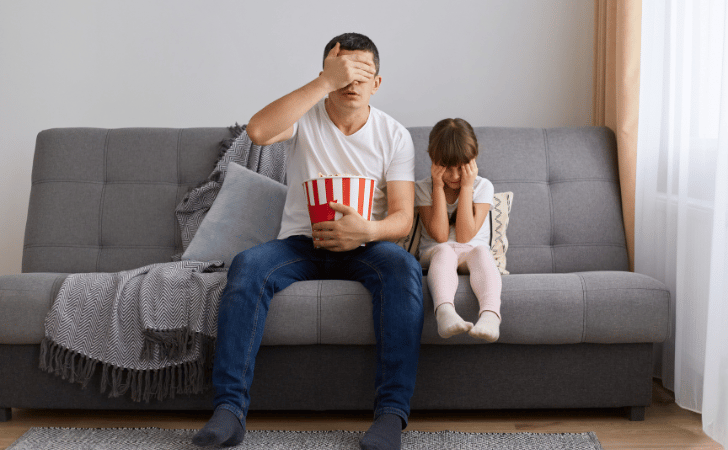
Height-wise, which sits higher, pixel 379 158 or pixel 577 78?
pixel 577 78

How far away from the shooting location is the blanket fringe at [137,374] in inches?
58.1

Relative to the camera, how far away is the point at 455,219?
1713 millimetres

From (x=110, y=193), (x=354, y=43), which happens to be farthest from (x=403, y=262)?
(x=110, y=193)

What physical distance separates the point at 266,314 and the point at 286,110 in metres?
0.53

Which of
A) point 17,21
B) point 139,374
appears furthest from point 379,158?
point 17,21

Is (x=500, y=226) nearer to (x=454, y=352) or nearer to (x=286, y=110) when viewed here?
(x=454, y=352)

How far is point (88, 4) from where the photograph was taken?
2.51 meters

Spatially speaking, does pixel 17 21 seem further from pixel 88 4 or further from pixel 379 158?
pixel 379 158

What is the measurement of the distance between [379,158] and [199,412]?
2.97ft

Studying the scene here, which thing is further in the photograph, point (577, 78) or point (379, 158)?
point (577, 78)

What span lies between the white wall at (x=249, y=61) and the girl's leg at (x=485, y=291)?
3.54ft

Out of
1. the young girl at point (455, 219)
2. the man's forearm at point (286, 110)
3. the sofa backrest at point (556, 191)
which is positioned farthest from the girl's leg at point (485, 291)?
the man's forearm at point (286, 110)

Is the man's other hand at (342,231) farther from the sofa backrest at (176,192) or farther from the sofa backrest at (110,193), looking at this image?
the sofa backrest at (110,193)

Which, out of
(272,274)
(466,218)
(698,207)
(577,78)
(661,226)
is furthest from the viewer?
(577,78)
